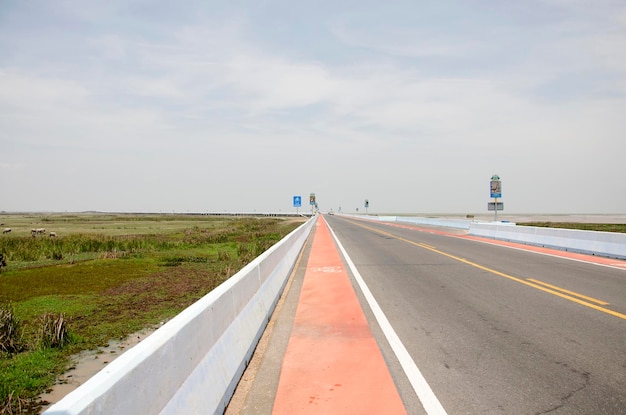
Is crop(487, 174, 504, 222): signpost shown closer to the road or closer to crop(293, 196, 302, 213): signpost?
the road

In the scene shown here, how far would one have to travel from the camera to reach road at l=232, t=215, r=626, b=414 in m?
4.64

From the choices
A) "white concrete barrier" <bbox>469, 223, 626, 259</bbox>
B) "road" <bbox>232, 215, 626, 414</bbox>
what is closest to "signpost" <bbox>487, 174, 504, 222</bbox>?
"white concrete barrier" <bbox>469, 223, 626, 259</bbox>

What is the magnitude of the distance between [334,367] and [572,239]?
18799 mm

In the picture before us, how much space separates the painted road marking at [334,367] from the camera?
4504 millimetres

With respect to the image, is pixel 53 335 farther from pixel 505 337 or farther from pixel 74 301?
pixel 505 337

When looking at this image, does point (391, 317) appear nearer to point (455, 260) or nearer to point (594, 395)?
point (594, 395)

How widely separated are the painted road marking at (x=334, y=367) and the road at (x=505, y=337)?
0.58 ft

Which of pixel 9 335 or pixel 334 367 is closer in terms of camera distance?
pixel 334 367

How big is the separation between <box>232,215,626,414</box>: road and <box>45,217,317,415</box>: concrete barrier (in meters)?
0.50

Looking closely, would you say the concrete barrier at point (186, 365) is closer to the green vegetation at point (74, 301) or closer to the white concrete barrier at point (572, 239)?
the green vegetation at point (74, 301)

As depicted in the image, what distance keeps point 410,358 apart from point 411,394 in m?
1.19

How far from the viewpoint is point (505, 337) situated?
6.77m

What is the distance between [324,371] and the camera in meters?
5.46

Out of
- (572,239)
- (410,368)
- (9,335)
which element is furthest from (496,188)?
(9,335)
